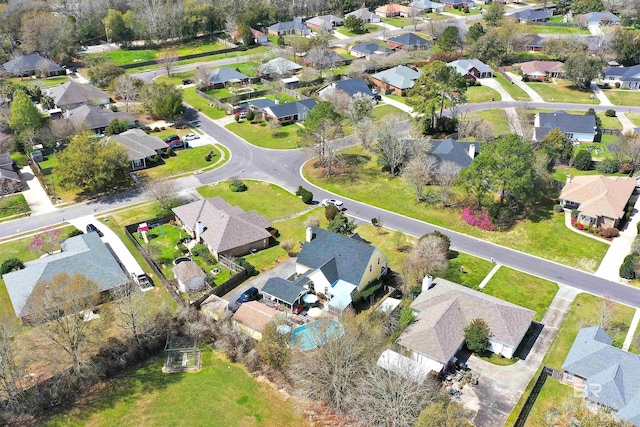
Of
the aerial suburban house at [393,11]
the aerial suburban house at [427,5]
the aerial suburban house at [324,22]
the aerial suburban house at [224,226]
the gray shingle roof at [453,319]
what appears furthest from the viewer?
the aerial suburban house at [427,5]

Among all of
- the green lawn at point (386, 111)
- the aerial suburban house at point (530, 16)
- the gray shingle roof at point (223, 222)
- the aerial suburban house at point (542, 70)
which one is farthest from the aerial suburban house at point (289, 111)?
the aerial suburban house at point (530, 16)

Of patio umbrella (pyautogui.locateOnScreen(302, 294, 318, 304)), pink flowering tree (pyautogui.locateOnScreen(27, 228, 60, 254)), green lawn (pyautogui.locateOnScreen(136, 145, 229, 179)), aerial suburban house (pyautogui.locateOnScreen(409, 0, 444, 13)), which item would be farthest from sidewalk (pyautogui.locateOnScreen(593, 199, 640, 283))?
aerial suburban house (pyautogui.locateOnScreen(409, 0, 444, 13))

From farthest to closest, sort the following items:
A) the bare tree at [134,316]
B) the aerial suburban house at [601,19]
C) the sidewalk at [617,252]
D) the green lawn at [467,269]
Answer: the aerial suburban house at [601,19]
the sidewalk at [617,252]
the green lawn at [467,269]
the bare tree at [134,316]

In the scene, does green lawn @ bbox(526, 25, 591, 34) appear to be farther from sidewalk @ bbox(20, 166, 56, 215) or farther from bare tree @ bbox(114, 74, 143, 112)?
sidewalk @ bbox(20, 166, 56, 215)

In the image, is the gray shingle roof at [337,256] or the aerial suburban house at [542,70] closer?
the gray shingle roof at [337,256]

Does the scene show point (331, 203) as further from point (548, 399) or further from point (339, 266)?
point (548, 399)

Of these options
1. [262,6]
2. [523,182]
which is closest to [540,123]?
[523,182]

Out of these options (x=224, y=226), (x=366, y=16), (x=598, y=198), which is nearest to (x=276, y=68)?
(x=366, y=16)

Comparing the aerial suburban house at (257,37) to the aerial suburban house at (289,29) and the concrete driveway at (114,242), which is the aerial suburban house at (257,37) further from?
the concrete driveway at (114,242)
